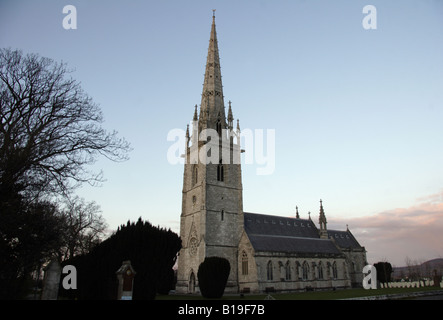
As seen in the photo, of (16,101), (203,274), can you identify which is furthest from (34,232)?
(203,274)

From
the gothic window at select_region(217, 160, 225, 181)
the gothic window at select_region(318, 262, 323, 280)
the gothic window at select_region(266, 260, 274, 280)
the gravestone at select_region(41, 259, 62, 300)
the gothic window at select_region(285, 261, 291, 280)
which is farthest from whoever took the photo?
the gothic window at select_region(318, 262, 323, 280)

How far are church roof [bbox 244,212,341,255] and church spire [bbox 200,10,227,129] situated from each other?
1341 centimetres

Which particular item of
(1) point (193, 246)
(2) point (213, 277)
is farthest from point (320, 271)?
(2) point (213, 277)

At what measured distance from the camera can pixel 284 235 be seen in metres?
42.2

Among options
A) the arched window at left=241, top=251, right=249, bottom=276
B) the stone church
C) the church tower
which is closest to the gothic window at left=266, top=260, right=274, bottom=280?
the stone church

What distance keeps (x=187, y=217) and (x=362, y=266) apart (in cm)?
2999

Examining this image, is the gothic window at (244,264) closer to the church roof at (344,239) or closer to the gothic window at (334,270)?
the gothic window at (334,270)

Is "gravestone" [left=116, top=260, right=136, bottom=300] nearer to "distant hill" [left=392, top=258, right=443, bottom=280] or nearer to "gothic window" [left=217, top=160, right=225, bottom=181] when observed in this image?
"gothic window" [left=217, top=160, right=225, bottom=181]

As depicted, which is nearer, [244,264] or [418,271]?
[244,264]

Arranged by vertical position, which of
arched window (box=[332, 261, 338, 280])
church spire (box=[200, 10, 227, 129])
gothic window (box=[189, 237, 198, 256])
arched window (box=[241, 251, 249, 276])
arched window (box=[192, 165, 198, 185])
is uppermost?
church spire (box=[200, 10, 227, 129])

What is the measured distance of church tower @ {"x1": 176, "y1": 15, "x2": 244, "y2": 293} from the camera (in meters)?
35.0

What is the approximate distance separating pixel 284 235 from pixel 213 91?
22.3 meters

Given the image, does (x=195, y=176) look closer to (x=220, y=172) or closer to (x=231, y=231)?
(x=220, y=172)
